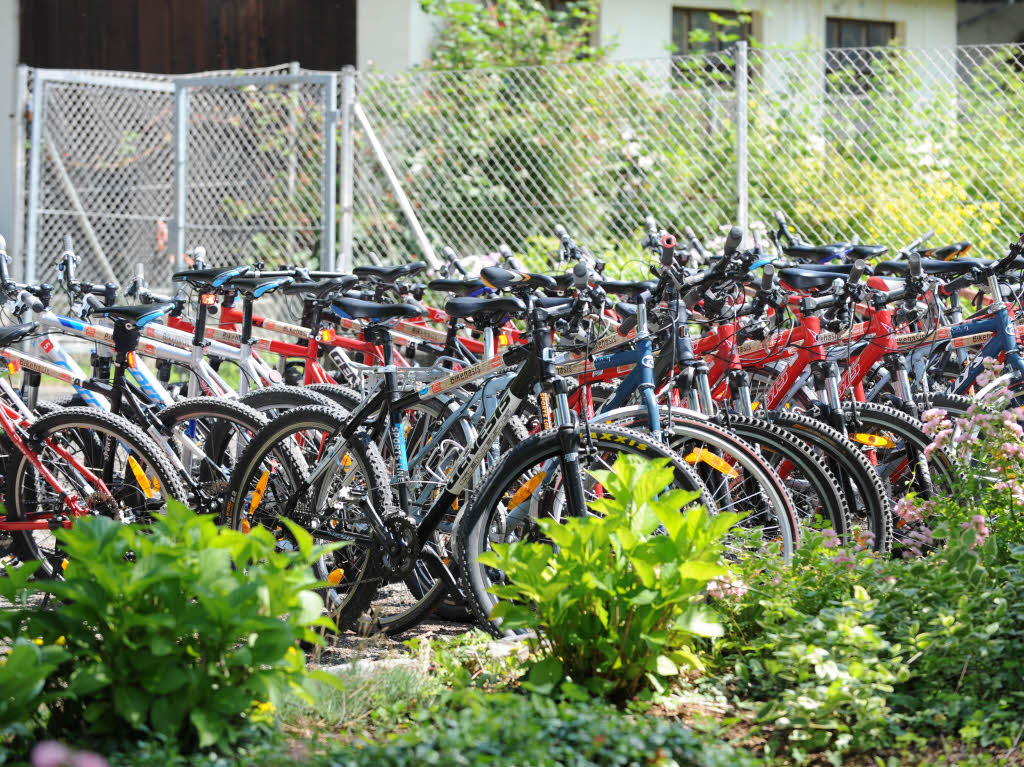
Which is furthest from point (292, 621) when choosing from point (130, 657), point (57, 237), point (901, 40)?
point (901, 40)

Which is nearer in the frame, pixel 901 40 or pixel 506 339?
pixel 506 339

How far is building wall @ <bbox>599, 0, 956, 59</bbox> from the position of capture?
14.2m

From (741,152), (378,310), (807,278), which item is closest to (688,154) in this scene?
(741,152)

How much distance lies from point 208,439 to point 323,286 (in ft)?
3.22

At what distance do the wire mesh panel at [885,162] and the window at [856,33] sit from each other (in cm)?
652

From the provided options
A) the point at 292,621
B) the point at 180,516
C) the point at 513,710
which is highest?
the point at 180,516

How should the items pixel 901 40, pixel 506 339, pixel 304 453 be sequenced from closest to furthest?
pixel 304 453 → pixel 506 339 → pixel 901 40

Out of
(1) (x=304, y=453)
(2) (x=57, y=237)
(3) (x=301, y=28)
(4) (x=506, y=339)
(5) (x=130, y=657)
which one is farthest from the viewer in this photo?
(3) (x=301, y=28)

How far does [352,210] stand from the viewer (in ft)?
33.1

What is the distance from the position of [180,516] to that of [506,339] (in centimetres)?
275

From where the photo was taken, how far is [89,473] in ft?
14.9

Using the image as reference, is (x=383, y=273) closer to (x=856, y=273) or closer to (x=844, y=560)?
(x=856, y=273)

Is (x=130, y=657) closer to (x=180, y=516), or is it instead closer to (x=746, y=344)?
(x=180, y=516)

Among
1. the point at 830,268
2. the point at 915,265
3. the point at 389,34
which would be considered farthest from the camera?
the point at 389,34
